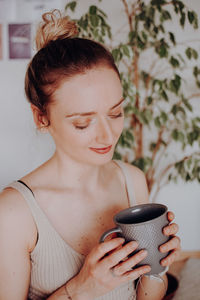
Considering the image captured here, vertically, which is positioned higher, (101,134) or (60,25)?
(60,25)

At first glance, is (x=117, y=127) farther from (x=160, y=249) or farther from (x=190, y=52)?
A: (x=190, y=52)

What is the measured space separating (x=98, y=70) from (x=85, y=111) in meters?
0.12

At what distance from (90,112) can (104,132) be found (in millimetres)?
61

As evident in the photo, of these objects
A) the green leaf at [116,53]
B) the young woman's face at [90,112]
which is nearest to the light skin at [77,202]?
the young woman's face at [90,112]

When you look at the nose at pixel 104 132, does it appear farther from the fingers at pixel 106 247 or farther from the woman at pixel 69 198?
the fingers at pixel 106 247

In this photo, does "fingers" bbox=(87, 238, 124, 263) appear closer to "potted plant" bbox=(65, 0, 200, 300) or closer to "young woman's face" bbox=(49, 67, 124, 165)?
"young woman's face" bbox=(49, 67, 124, 165)

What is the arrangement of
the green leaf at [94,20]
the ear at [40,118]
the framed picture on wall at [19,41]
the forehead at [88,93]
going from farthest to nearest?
the framed picture on wall at [19,41], the green leaf at [94,20], the ear at [40,118], the forehead at [88,93]

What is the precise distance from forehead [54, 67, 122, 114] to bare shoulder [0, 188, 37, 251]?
26 centimetres

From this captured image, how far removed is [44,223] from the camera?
0.88 m

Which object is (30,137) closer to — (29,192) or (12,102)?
(12,102)

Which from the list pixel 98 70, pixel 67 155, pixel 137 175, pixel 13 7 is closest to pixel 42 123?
pixel 67 155

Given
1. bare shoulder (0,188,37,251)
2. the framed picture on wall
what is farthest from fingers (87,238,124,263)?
the framed picture on wall

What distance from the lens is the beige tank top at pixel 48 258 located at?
0.88 meters

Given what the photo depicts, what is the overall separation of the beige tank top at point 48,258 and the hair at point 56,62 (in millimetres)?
259
